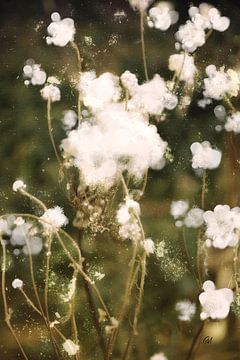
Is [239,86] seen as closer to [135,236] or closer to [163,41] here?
[163,41]

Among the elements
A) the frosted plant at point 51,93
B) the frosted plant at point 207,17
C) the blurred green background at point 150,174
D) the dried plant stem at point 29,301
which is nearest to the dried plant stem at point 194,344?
the blurred green background at point 150,174

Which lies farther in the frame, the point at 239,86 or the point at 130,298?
the point at 239,86

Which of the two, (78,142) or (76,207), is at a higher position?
(78,142)

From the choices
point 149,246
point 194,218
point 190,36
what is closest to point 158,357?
point 149,246

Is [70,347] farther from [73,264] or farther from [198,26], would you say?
[198,26]

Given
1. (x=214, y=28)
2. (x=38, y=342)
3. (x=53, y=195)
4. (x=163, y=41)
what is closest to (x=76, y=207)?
(x=53, y=195)


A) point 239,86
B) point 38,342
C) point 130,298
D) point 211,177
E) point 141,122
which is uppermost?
point 239,86

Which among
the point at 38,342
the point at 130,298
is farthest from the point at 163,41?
the point at 38,342
